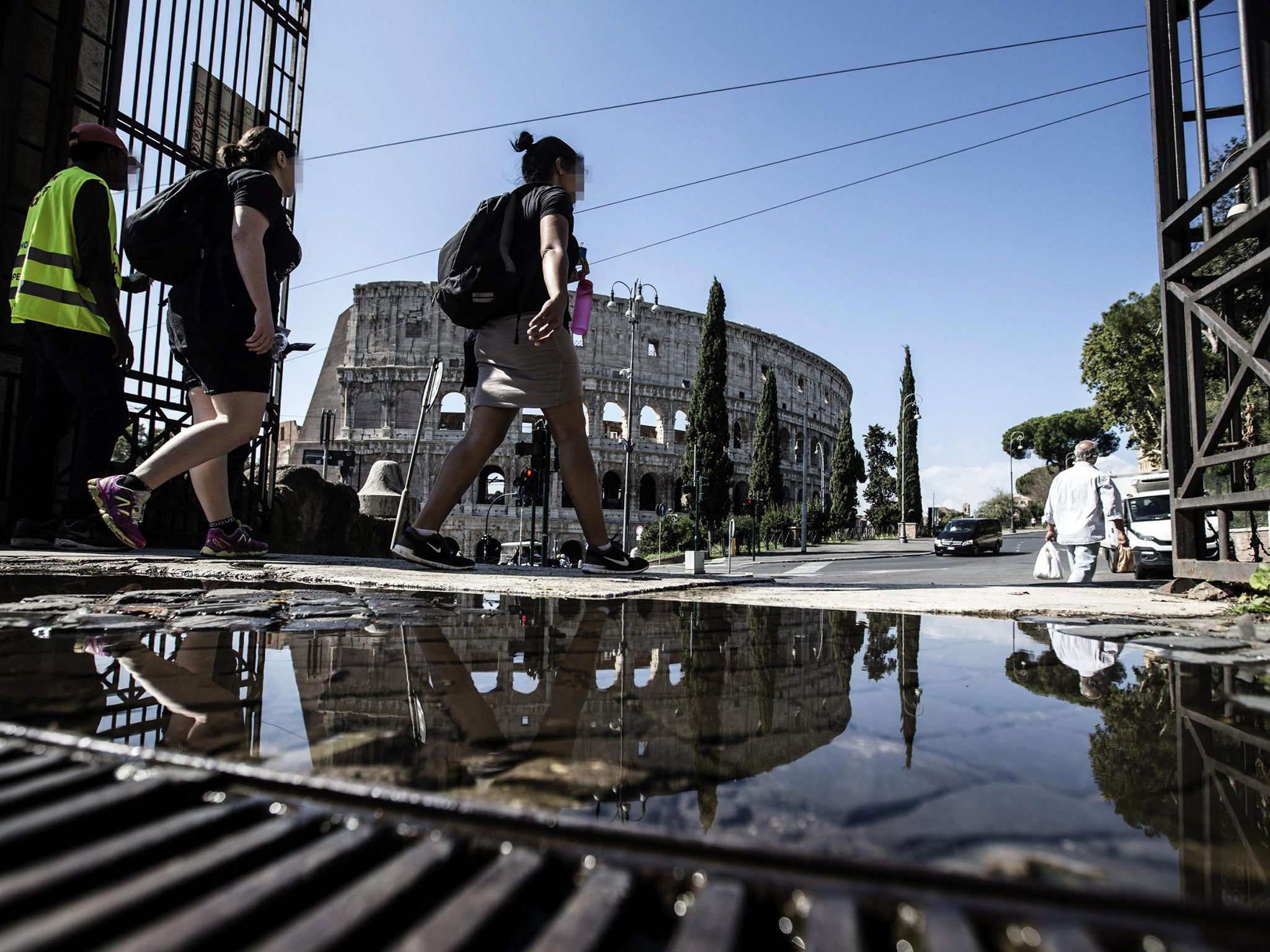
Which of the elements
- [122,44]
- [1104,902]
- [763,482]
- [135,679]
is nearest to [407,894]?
[1104,902]

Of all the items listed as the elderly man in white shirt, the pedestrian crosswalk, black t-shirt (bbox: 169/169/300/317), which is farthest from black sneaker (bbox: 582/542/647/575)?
the pedestrian crosswalk

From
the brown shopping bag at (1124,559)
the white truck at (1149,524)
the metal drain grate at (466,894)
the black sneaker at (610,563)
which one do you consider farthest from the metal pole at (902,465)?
the metal drain grate at (466,894)

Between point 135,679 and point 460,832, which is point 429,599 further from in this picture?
point 460,832

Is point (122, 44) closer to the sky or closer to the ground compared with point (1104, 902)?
closer to the sky

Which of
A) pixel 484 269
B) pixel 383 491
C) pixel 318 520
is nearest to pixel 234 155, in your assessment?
pixel 484 269

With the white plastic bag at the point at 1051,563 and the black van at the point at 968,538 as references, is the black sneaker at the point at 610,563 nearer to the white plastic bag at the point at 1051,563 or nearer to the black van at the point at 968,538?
the white plastic bag at the point at 1051,563

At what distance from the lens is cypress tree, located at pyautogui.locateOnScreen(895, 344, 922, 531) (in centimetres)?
4684

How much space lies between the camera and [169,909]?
46 cm

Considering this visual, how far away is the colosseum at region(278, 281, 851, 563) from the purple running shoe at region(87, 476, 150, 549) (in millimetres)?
32612

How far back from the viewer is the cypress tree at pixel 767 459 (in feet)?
117

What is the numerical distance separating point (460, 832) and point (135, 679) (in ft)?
2.76

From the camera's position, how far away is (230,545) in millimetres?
3754

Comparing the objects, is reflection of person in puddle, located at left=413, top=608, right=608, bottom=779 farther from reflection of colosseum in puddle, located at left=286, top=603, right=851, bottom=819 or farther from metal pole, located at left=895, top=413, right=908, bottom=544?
metal pole, located at left=895, top=413, right=908, bottom=544

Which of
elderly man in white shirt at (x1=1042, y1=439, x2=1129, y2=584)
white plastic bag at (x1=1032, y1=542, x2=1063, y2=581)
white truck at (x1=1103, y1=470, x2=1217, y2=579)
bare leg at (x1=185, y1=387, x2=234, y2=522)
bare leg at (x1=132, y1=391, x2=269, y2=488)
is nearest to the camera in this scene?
bare leg at (x1=132, y1=391, x2=269, y2=488)
